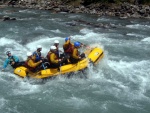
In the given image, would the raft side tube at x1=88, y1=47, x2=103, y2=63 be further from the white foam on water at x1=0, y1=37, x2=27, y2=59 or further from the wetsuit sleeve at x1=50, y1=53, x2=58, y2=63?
the white foam on water at x1=0, y1=37, x2=27, y2=59

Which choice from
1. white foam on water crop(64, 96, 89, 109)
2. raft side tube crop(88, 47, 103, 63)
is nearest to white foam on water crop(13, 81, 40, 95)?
white foam on water crop(64, 96, 89, 109)

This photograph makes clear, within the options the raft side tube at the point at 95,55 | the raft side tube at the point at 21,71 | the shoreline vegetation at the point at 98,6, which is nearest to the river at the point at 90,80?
the raft side tube at the point at 21,71

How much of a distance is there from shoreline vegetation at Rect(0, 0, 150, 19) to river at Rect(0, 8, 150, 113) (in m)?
4.48

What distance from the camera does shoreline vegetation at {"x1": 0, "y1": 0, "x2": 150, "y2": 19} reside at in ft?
89.2

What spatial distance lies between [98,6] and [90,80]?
16.8 metres

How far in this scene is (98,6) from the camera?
29156mm

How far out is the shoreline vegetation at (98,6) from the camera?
2720 centimetres

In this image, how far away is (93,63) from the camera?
13727 millimetres

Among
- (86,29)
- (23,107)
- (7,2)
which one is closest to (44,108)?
(23,107)

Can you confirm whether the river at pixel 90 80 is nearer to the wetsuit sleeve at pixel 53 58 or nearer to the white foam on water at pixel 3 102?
the white foam on water at pixel 3 102

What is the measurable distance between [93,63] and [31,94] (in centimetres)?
325

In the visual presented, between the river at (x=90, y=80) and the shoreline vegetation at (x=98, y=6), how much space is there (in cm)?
448

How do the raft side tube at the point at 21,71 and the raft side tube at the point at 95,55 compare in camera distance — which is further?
the raft side tube at the point at 95,55

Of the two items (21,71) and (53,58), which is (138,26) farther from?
(21,71)
